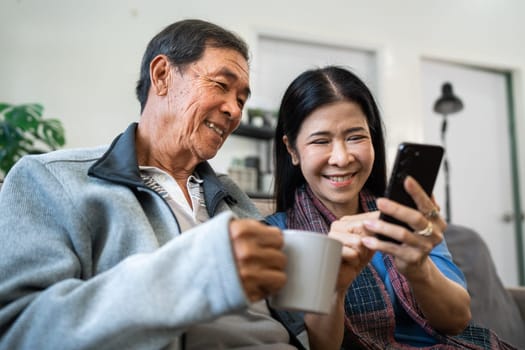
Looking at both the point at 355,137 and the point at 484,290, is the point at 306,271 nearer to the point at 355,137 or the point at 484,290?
the point at 355,137

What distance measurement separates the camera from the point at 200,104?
1.03 meters

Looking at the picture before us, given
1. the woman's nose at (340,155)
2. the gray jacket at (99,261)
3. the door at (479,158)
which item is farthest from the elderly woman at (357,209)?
the door at (479,158)

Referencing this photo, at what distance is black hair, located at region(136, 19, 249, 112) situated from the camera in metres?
1.05

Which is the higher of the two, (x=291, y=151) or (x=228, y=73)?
(x=228, y=73)

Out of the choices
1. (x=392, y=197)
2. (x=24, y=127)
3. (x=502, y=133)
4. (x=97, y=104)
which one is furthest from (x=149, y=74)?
(x=502, y=133)

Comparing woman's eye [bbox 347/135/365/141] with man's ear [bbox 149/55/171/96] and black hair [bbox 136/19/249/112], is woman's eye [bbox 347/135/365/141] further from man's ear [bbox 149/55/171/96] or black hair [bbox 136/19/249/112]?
man's ear [bbox 149/55/171/96]

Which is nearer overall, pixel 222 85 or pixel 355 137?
pixel 222 85

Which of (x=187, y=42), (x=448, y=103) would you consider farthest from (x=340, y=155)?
(x=448, y=103)

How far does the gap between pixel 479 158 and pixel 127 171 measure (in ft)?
12.7

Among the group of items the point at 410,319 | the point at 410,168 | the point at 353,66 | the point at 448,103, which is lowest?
the point at 410,319

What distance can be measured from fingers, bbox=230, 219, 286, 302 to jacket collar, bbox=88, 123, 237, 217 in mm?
327

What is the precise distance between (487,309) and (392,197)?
103 centimetres

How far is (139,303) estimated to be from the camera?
0.59 metres

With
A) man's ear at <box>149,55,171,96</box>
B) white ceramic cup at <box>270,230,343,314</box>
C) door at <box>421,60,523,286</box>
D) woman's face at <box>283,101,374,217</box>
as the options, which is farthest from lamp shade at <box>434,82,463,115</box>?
white ceramic cup at <box>270,230,343,314</box>
